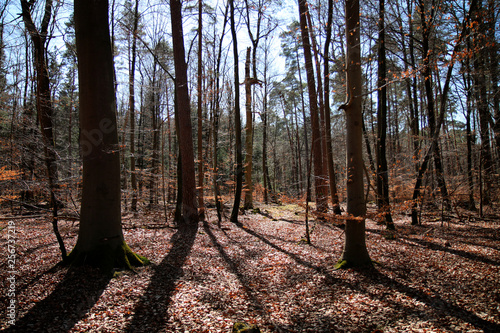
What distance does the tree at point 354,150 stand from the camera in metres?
4.72

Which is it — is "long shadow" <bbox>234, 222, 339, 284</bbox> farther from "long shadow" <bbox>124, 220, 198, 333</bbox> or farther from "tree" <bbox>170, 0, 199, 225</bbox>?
"tree" <bbox>170, 0, 199, 225</bbox>

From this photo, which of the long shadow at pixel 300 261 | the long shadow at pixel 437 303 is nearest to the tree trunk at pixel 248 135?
the long shadow at pixel 300 261

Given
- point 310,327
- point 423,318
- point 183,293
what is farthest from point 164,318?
point 423,318

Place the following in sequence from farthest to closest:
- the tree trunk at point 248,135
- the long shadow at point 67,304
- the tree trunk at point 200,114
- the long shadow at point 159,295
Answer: the tree trunk at point 248,135 → the tree trunk at point 200,114 → the long shadow at point 159,295 → the long shadow at point 67,304

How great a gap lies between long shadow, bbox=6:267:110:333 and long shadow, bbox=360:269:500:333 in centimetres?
431

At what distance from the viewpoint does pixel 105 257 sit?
423cm

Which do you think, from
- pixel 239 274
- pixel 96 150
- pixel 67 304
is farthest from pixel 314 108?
pixel 67 304

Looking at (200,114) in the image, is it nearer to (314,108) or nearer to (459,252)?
(314,108)

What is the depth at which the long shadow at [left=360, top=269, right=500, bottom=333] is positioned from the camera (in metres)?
3.02

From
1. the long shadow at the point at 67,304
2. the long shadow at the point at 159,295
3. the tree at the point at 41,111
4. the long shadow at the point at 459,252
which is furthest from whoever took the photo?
the long shadow at the point at 459,252

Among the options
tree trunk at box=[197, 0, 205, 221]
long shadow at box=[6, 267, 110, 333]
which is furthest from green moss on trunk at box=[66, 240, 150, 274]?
tree trunk at box=[197, 0, 205, 221]

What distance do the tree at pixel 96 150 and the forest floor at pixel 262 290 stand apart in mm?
400

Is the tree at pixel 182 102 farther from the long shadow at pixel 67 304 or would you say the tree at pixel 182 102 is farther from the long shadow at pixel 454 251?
the long shadow at pixel 454 251

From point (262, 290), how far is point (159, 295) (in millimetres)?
1648
